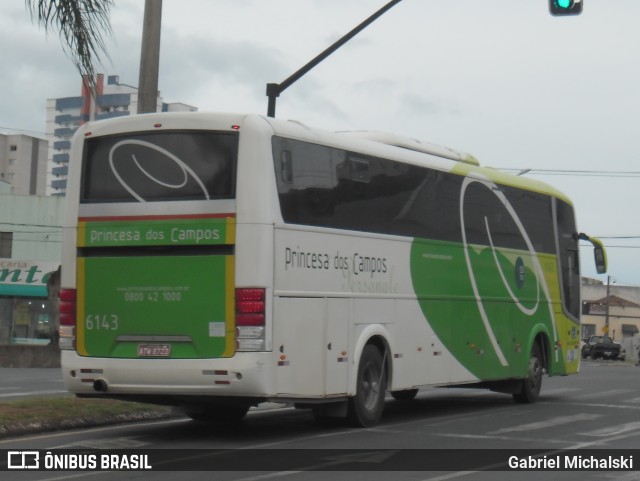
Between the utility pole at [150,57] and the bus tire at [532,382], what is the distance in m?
7.85

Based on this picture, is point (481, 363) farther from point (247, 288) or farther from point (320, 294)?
point (247, 288)

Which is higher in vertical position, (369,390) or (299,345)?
(299,345)

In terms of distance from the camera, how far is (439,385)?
17.1 metres

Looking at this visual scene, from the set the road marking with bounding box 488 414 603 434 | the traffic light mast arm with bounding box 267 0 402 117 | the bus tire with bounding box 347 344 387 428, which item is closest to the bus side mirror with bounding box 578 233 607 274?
the road marking with bounding box 488 414 603 434

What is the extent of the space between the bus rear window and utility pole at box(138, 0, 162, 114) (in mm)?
2895

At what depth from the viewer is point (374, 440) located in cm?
1362

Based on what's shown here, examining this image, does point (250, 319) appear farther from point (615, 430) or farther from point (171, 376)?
point (615, 430)

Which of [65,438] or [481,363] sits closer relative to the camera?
[65,438]

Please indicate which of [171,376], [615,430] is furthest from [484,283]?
[171,376]

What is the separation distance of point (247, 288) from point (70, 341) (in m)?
2.29

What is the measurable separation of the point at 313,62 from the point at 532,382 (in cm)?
650

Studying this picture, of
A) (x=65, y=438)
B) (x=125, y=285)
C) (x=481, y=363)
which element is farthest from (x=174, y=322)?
(x=481, y=363)

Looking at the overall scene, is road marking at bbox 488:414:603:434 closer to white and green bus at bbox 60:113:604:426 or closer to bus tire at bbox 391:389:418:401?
white and green bus at bbox 60:113:604:426

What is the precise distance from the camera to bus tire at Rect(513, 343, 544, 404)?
65.9 ft
